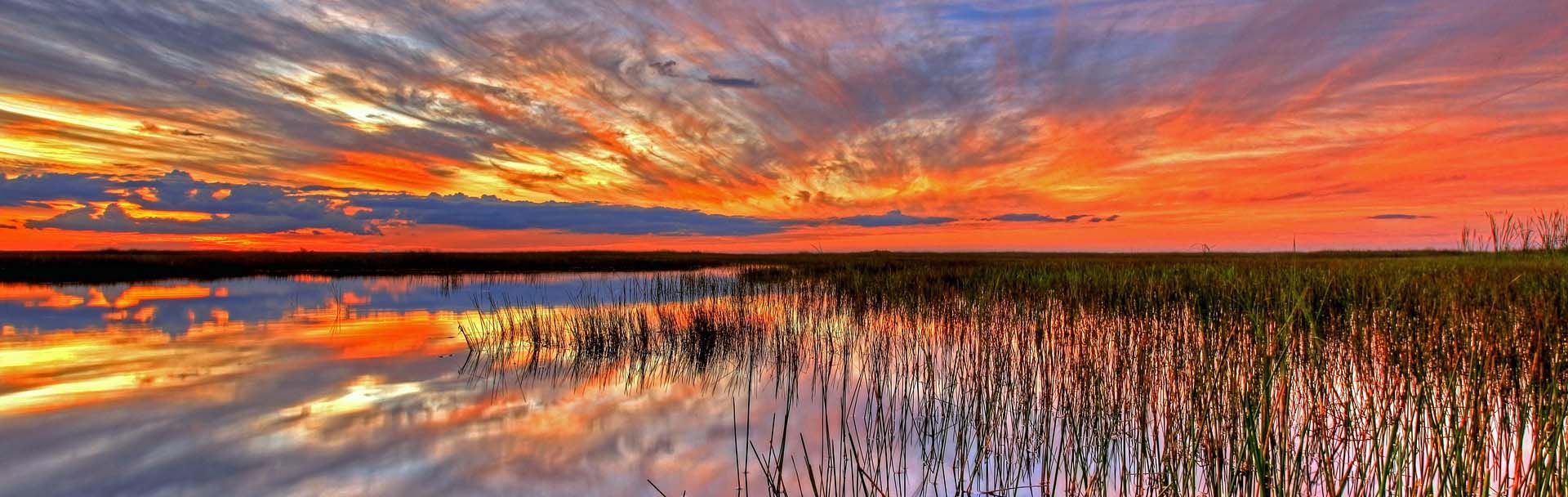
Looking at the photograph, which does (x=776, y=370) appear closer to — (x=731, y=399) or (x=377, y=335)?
(x=731, y=399)

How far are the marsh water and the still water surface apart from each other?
0.11 feet

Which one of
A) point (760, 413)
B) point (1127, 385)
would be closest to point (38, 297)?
point (760, 413)

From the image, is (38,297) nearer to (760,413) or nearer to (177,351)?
(177,351)

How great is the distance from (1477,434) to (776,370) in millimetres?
6456

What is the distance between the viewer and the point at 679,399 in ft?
24.1

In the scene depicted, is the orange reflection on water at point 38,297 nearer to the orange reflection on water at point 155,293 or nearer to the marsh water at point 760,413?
the orange reflection on water at point 155,293

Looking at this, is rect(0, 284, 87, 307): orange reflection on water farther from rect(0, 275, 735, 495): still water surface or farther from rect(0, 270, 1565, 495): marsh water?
rect(0, 270, 1565, 495): marsh water

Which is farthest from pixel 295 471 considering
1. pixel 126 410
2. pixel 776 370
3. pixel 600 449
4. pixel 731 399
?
pixel 776 370

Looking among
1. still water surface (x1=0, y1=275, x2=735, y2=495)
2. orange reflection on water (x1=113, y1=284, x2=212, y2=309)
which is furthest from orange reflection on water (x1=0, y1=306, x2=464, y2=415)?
orange reflection on water (x1=113, y1=284, x2=212, y2=309)

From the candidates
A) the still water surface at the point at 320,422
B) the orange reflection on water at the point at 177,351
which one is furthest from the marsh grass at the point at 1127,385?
the orange reflection on water at the point at 177,351

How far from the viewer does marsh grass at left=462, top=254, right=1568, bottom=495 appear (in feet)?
11.7

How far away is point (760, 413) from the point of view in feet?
22.3

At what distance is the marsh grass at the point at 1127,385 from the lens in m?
3.58

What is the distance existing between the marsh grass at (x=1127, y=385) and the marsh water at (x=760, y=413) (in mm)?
54
